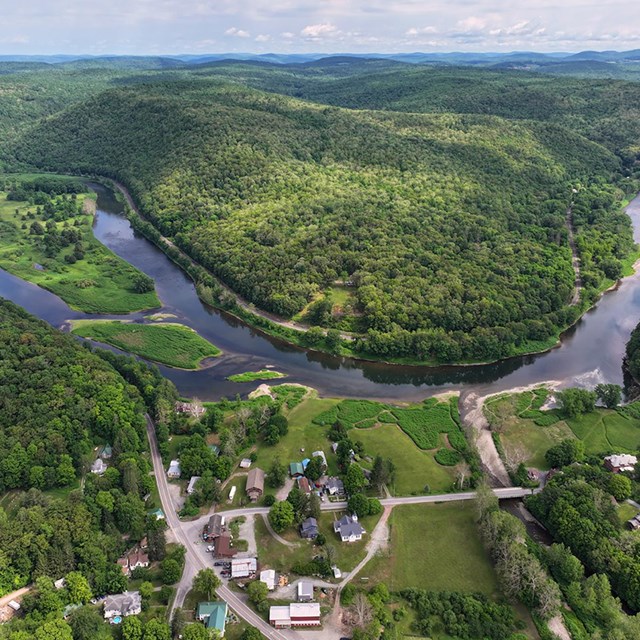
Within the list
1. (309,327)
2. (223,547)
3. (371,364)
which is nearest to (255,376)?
(309,327)

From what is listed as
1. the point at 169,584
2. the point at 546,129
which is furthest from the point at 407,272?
the point at 546,129

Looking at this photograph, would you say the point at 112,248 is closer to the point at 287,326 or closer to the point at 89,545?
the point at 287,326

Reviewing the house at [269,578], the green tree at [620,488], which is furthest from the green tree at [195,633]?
the green tree at [620,488]

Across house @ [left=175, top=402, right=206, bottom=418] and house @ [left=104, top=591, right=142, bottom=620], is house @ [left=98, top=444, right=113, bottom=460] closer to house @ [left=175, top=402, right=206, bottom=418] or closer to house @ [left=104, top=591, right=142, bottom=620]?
house @ [left=175, top=402, right=206, bottom=418]

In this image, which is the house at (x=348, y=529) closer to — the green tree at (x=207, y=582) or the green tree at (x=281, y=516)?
the green tree at (x=281, y=516)

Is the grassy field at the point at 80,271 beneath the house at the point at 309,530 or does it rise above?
above

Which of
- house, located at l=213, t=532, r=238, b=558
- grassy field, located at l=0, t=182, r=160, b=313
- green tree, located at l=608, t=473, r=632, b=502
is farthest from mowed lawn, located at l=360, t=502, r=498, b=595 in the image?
grassy field, located at l=0, t=182, r=160, b=313

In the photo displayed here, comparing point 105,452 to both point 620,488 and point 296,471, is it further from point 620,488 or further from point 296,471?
point 620,488
